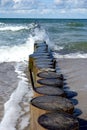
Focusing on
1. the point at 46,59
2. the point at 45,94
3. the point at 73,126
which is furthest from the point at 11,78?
the point at 73,126

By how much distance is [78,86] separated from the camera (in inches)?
265

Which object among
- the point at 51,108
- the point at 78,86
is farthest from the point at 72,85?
the point at 51,108

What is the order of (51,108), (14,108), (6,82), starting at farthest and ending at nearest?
(6,82) → (14,108) → (51,108)

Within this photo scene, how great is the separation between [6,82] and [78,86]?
Answer: 200 centimetres

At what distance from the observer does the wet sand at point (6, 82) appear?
6500mm

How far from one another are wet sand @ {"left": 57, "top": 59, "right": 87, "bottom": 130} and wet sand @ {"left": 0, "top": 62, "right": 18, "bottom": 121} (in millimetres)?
1186

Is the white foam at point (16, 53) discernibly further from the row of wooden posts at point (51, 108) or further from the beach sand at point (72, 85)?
the row of wooden posts at point (51, 108)

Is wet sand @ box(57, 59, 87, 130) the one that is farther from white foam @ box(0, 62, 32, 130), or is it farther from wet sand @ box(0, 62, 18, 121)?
wet sand @ box(0, 62, 18, 121)

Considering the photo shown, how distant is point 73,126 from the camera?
10.9ft

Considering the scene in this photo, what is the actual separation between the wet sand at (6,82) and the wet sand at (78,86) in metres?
1.19

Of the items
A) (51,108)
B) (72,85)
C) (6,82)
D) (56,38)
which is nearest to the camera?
(51,108)

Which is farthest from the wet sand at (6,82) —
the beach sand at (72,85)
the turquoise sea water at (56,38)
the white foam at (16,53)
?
the turquoise sea water at (56,38)

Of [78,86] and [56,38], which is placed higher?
[78,86]

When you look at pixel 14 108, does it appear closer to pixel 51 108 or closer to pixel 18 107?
pixel 18 107
